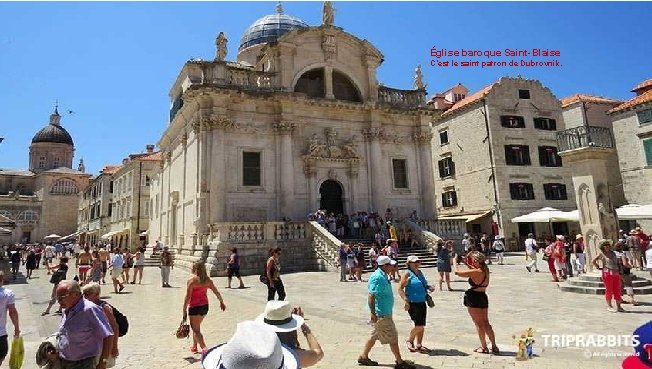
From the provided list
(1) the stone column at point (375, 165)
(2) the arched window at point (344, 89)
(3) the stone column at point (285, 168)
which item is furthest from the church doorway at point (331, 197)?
(2) the arched window at point (344, 89)

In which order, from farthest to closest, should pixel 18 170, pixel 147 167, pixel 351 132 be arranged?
pixel 18 170
pixel 147 167
pixel 351 132

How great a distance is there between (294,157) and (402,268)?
9045 mm

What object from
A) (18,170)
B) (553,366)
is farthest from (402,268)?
(18,170)

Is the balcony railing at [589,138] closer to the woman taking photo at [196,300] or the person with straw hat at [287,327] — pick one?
the woman taking photo at [196,300]

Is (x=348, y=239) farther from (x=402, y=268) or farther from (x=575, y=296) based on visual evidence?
(x=575, y=296)

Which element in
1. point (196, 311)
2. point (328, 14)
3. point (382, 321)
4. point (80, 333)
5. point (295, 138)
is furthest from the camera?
point (328, 14)

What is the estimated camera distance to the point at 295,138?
23125mm

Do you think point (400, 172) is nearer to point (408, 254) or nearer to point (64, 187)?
point (408, 254)

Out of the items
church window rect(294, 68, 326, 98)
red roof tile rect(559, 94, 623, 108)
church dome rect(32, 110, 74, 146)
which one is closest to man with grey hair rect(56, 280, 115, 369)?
church window rect(294, 68, 326, 98)

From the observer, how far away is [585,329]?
7.01 m

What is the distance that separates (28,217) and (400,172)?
2719 inches

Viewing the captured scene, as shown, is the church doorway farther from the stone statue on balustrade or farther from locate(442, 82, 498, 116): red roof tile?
locate(442, 82, 498, 116): red roof tile

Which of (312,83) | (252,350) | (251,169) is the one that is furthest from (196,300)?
(312,83)

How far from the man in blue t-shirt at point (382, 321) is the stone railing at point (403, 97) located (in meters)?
21.8
